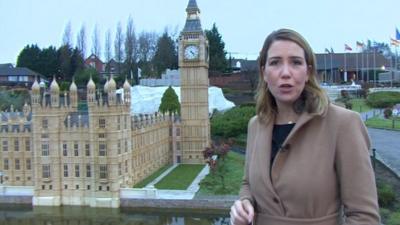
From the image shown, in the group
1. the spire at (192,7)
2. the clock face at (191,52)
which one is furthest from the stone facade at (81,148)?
the spire at (192,7)

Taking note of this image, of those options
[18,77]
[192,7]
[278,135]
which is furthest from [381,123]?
[18,77]

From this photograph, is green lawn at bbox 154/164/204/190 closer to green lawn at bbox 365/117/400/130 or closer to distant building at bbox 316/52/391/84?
green lawn at bbox 365/117/400/130

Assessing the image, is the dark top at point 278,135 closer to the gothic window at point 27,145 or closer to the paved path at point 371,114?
the gothic window at point 27,145

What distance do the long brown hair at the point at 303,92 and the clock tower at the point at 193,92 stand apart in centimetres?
3288

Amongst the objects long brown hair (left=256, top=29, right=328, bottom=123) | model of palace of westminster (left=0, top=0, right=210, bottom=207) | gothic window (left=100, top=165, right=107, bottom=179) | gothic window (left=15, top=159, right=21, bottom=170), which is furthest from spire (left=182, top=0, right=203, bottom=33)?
long brown hair (left=256, top=29, right=328, bottom=123)

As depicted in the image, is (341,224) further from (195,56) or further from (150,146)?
(195,56)

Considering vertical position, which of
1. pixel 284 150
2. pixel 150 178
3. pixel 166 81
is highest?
pixel 166 81

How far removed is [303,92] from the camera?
2.54 metres

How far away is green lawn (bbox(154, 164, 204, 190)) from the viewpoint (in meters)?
26.9

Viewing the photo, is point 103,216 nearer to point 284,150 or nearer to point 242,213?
point 242,213

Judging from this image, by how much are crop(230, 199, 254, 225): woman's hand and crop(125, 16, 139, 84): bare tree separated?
68559 millimetres

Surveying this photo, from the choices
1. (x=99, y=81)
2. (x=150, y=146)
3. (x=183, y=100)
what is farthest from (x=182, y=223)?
(x=99, y=81)

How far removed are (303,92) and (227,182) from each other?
83.0 ft

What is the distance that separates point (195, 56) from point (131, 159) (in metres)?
11.9
